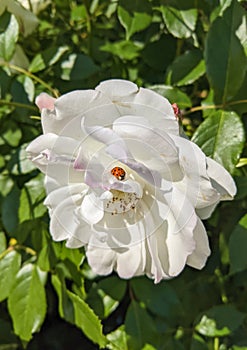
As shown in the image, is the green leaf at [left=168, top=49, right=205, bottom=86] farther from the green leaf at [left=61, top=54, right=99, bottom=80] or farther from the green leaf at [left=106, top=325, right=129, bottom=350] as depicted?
the green leaf at [left=106, top=325, right=129, bottom=350]

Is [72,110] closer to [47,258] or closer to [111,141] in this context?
[111,141]

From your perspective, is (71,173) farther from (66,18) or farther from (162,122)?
(66,18)

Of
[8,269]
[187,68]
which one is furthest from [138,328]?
[187,68]

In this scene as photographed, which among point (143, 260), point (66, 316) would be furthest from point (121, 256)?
point (66, 316)

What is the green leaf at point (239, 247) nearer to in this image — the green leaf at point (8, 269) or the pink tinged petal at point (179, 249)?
the pink tinged petal at point (179, 249)

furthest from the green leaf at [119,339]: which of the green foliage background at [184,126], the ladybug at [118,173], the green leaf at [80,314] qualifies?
the ladybug at [118,173]

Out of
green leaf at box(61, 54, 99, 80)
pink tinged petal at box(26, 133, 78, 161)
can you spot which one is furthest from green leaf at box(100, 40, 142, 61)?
pink tinged petal at box(26, 133, 78, 161)
